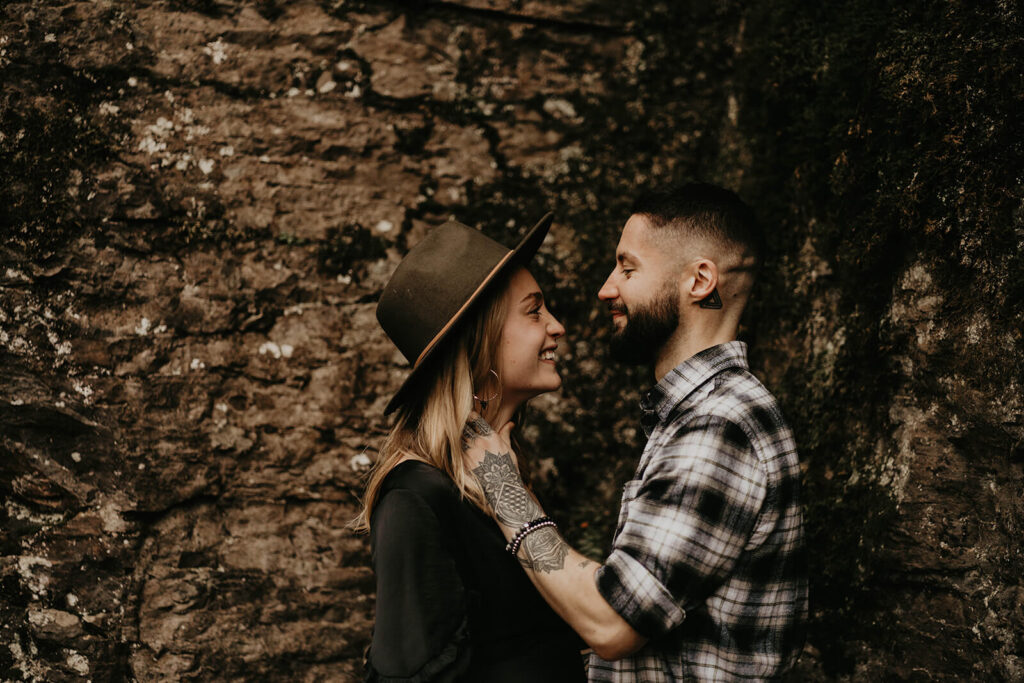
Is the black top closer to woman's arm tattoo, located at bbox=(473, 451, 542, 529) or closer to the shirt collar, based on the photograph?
woman's arm tattoo, located at bbox=(473, 451, 542, 529)

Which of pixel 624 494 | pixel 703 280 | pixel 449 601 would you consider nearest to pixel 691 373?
pixel 703 280

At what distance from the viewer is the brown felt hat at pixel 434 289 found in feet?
7.55

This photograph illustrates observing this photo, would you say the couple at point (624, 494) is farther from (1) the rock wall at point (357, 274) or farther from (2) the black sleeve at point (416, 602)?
(1) the rock wall at point (357, 274)

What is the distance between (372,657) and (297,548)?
1.28 m

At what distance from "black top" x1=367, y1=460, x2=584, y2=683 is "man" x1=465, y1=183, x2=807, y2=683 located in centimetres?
14

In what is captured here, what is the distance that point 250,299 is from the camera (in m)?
3.17

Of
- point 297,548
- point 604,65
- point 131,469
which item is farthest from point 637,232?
point 131,469

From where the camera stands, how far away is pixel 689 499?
1.94 metres

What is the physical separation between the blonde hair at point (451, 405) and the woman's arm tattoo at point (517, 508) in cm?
7

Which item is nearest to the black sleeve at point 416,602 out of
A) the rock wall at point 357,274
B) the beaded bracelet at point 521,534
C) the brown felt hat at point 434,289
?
the beaded bracelet at point 521,534

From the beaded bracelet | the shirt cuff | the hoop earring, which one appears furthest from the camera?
the hoop earring

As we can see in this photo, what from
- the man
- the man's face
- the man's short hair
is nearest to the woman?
the man

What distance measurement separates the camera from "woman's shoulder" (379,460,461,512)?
2154 millimetres

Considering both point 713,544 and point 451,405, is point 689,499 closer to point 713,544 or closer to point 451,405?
point 713,544
